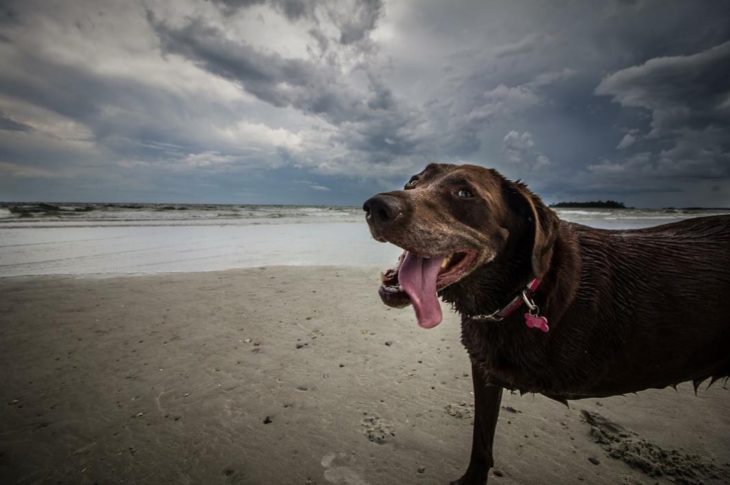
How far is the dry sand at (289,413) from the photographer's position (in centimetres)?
230

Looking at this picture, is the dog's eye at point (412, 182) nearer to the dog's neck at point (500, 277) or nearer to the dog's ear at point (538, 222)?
the dog's ear at point (538, 222)

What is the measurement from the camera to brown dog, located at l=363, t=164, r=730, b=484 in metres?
1.79

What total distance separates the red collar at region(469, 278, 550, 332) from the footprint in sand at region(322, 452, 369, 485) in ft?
4.59

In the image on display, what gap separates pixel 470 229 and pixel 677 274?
47.7 inches

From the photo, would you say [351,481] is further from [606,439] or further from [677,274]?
[677,274]

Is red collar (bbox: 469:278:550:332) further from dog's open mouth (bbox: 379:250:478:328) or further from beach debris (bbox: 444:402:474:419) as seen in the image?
beach debris (bbox: 444:402:474:419)

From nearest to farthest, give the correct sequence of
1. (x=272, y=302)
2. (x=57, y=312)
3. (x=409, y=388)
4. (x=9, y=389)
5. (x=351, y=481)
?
1. (x=351, y=481)
2. (x=9, y=389)
3. (x=409, y=388)
4. (x=57, y=312)
5. (x=272, y=302)

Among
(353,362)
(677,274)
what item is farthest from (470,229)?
(353,362)

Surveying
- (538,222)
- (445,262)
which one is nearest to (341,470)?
(445,262)

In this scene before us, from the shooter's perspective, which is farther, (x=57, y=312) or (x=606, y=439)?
(x=57, y=312)

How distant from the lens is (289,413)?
284 centimetres

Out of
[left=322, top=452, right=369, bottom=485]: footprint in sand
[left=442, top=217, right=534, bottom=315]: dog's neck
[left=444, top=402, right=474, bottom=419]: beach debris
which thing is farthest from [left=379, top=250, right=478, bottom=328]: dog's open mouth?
[left=444, top=402, right=474, bottom=419]: beach debris

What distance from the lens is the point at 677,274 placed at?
6.09ft

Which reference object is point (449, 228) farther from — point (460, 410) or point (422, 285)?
point (460, 410)
